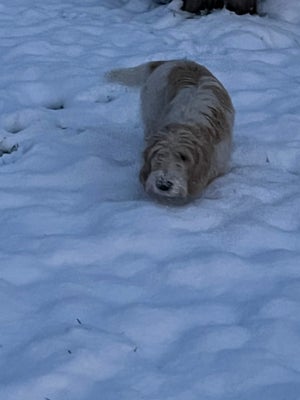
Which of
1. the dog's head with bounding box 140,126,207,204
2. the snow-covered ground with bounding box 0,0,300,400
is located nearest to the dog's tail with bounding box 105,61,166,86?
the snow-covered ground with bounding box 0,0,300,400

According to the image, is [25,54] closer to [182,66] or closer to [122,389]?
[182,66]

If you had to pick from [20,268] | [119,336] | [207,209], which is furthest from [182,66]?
[119,336]

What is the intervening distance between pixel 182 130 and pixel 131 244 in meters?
0.65

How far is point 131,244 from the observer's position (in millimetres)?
3715

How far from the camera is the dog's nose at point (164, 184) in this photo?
3879 millimetres

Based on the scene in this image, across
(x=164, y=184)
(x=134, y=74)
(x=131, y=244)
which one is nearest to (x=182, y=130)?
(x=164, y=184)

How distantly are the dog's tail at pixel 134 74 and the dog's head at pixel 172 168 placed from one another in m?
1.04

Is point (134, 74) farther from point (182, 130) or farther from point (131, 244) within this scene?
point (131, 244)

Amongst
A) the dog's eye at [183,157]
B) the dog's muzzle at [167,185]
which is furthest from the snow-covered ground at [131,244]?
the dog's eye at [183,157]

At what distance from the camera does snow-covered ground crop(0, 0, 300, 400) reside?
2.88 meters

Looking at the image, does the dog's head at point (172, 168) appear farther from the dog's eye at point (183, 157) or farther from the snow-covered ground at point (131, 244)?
the snow-covered ground at point (131, 244)

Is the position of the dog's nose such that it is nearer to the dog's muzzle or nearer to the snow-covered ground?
the dog's muzzle

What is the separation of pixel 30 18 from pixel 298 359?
15.4ft

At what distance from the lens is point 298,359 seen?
2943 mm
